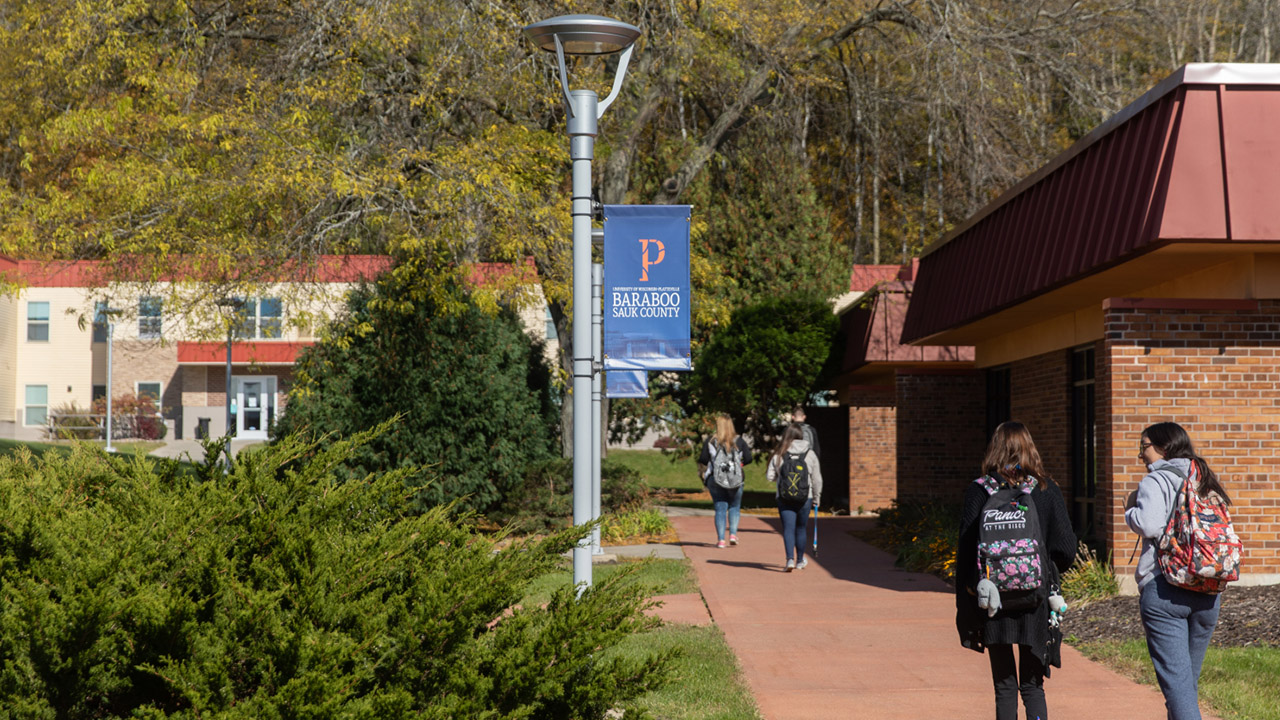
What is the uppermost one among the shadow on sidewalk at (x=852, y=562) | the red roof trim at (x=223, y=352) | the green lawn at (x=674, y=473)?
the red roof trim at (x=223, y=352)

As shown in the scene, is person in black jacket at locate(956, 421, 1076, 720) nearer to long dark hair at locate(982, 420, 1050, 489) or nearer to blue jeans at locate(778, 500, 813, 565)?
long dark hair at locate(982, 420, 1050, 489)

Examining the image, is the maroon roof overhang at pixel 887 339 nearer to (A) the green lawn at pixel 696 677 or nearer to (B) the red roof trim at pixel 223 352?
(A) the green lawn at pixel 696 677

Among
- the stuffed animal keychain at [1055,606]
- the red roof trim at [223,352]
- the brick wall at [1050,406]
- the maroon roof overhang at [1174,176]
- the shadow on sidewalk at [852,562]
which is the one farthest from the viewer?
the red roof trim at [223,352]

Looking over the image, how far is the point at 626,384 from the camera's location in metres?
15.0

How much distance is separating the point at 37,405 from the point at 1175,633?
4779 centimetres

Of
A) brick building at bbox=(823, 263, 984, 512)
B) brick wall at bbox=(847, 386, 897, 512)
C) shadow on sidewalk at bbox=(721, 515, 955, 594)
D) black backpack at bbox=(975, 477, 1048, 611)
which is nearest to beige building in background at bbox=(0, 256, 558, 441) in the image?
brick wall at bbox=(847, 386, 897, 512)

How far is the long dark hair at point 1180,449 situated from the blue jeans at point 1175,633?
46 centimetres

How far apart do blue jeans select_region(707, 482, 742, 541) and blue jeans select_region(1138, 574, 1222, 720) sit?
9951 mm

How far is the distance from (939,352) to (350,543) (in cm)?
1450

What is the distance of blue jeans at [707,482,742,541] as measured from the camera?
15.6m

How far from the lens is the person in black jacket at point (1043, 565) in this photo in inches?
217

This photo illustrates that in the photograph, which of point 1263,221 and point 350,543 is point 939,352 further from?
point 350,543

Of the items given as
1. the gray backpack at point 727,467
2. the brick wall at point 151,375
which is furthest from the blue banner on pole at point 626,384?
the brick wall at point 151,375

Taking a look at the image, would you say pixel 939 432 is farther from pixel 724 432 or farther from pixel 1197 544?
pixel 1197 544
